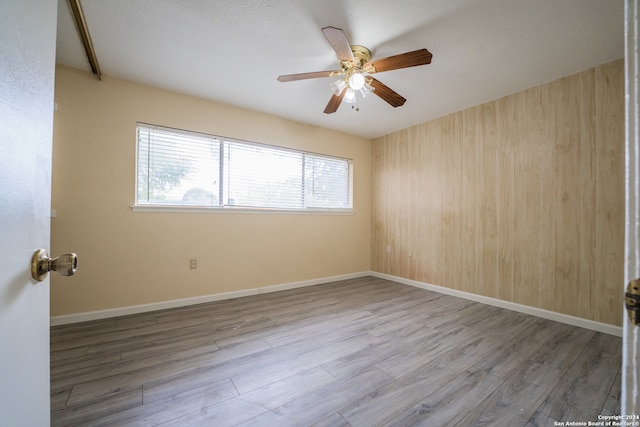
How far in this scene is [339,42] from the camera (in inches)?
64.9

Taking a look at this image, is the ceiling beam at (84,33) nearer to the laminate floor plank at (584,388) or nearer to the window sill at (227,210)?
the window sill at (227,210)

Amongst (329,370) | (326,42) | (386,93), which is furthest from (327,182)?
(329,370)

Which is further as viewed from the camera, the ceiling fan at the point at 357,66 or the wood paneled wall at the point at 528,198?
the wood paneled wall at the point at 528,198

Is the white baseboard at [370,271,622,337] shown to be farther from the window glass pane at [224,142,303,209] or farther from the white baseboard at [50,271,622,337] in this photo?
the window glass pane at [224,142,303,209]

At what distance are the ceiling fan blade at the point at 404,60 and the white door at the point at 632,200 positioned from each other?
5.01 feet

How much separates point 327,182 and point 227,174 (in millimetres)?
1605

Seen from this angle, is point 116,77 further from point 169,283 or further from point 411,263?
point 411,263

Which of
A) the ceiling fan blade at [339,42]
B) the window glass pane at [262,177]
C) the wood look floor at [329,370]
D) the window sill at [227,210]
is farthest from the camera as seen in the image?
the window glass pane at [262,177]

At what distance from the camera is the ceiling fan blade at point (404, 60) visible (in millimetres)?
1684

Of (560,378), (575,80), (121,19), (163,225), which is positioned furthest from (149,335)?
(575,80)

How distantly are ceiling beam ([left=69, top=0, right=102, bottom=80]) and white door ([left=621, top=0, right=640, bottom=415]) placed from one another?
2617 millimetres

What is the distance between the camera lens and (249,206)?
128 inches

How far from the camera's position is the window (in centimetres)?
268

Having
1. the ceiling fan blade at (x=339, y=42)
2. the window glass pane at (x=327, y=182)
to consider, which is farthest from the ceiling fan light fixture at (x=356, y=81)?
the window glass pane at (x=327, y=182)
